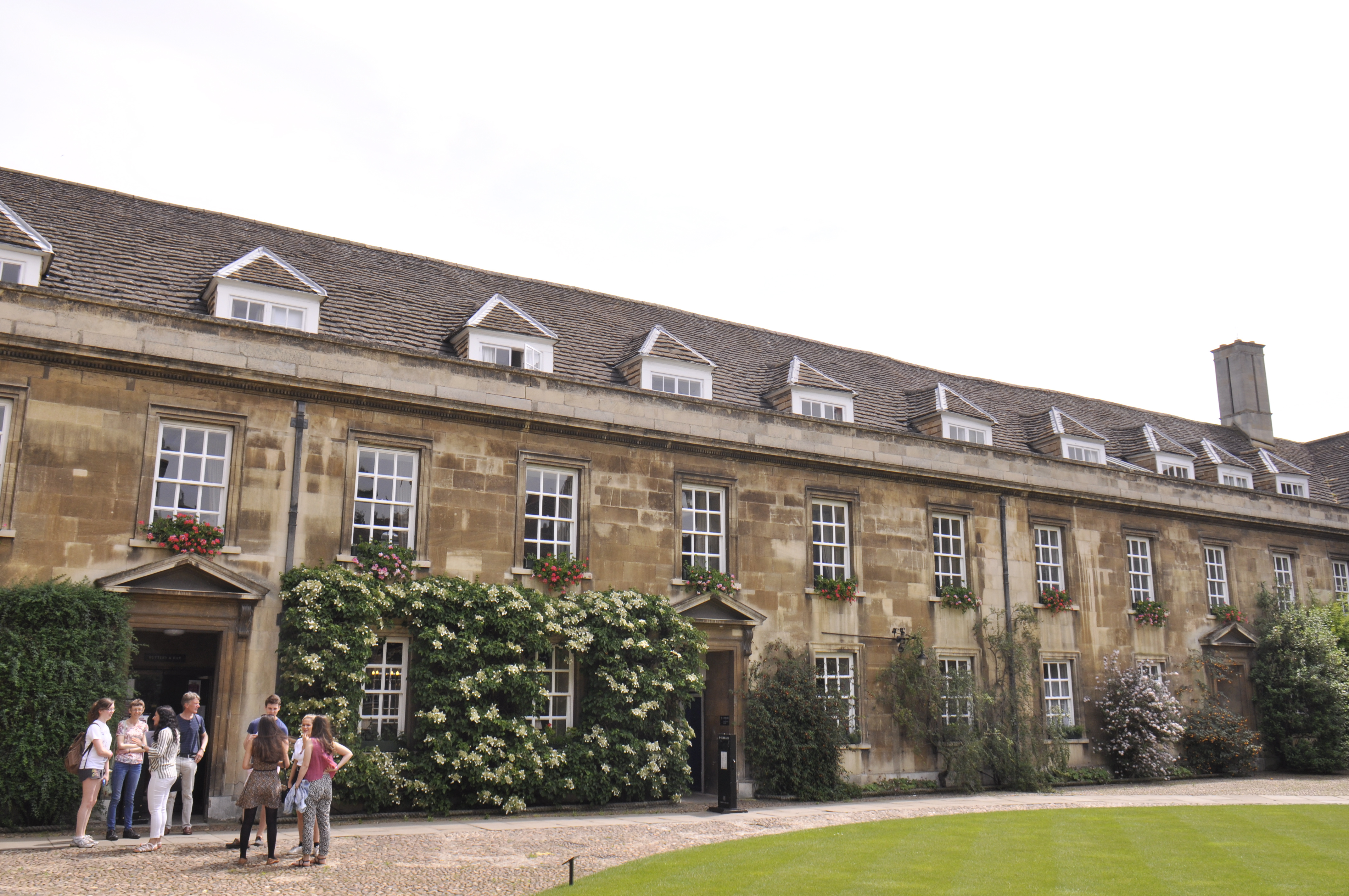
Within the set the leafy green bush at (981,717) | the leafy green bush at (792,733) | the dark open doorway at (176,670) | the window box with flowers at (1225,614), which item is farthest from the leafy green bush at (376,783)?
the window box with flowers at (1225,614)

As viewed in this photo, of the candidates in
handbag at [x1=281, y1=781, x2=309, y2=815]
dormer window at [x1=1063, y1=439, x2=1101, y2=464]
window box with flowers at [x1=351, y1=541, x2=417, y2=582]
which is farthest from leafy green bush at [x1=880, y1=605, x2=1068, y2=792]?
handbag at [x1=281, y1=781, x2=309, y2=815]

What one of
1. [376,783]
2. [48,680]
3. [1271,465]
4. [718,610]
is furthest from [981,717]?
[1271,465]

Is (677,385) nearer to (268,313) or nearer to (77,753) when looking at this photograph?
(268,313)

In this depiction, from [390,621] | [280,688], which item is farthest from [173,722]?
[390,621]

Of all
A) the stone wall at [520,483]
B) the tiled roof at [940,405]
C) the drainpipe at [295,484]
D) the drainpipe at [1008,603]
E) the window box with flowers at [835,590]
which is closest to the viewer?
the stone wall at [520,483]

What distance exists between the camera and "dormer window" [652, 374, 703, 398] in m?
19.5

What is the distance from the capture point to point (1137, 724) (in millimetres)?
21953

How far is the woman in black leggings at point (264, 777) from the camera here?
1043 cm

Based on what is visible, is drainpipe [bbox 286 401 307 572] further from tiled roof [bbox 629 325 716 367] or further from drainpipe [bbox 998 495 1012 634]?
drainpipe [bbox 998 495 1012 634]

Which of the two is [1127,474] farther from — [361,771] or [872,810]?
[361,771]

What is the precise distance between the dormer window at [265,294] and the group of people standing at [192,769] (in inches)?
245

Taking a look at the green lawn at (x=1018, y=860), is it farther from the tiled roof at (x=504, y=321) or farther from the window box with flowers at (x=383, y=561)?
the tiled roof at (x=504, y=321)

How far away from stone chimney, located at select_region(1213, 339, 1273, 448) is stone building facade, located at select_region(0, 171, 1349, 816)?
866 cm

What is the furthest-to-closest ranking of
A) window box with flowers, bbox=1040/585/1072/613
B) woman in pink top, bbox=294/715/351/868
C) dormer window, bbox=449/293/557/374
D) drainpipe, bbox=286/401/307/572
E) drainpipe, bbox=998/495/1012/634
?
window box with flowers, bbox=1040/585/1072/613 → drainpipe, bbox=998/495/1012/634 → dormer window, bbox=449/293/557/374 → drainpipe, bbox=286/401/307/572 → woman in pink top, bbox=294/715/351/868
